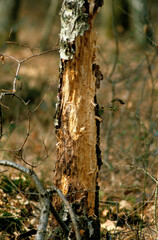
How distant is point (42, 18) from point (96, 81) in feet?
57.7

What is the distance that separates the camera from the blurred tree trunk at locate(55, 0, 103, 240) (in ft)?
6.97

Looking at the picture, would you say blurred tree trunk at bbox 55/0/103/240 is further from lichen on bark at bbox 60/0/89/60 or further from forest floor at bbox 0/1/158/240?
forest floor at bbox 0/1/158/240

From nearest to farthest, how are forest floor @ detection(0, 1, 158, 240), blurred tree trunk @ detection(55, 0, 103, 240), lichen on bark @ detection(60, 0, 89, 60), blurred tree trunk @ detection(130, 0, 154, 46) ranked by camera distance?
lichen on bark @ detection(60, 0, 89, 60), blurred tree trunk @ detection(55, 0, 103, 240), forest floor @ detection(0, 1, 158, 240), blurred tree trunk @ detection(130, 0, 154, 46)

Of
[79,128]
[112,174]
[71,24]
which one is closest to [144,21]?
[112,174]

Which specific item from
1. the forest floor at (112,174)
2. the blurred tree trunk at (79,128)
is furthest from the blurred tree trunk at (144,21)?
the blurred tree trunk at (79,128)

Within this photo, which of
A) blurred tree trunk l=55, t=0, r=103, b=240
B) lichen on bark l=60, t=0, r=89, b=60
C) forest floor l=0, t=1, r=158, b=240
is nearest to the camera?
lichen on bark l=60, t=0, r=89, b=60

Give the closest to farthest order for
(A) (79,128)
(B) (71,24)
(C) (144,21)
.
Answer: (B) (71,24) → (A) (79,128) → (C) (144,21)

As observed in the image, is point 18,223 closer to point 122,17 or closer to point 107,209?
point 107,209

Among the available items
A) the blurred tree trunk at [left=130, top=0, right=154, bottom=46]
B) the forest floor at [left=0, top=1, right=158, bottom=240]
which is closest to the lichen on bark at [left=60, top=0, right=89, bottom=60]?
the forest floor at [left=0, top=1, right=158, bottom=240]

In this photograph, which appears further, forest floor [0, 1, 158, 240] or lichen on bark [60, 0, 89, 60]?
forest floor [0, 1, 158, 240]

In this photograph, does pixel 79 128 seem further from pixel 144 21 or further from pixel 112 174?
pixel 144 21

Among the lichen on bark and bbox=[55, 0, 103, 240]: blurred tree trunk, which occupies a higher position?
the lichen on bark

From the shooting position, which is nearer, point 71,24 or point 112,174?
point 71,24

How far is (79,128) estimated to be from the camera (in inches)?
86.7
